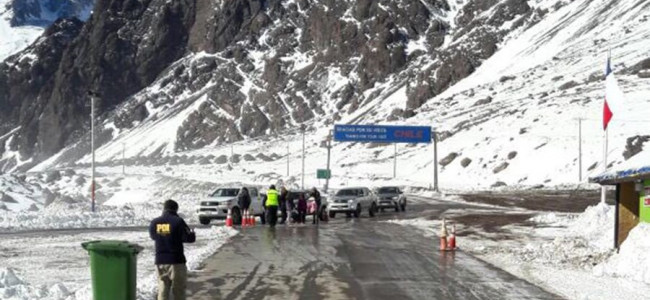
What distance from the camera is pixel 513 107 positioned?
121438 mm

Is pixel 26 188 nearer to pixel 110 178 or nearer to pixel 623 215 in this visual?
pixel 110 178

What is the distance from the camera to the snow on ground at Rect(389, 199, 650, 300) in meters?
14.7

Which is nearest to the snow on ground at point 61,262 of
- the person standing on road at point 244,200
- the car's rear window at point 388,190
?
the person standing on road at point 244,200

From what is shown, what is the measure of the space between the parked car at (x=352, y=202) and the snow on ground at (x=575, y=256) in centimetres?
1007

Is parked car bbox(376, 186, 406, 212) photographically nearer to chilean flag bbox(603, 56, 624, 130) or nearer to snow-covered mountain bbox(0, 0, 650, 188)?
chilean flag bbox(603, 56, 624, 130)

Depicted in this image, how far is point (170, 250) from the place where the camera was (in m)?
10.6

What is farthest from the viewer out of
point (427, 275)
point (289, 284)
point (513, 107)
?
point (513, 107)

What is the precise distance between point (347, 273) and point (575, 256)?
237 inches

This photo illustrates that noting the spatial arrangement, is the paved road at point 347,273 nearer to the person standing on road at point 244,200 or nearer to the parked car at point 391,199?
the person standing on road at point 244,200

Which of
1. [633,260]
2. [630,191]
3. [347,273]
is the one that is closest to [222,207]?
[347,273]

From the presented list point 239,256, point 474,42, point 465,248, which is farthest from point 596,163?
point 474,42

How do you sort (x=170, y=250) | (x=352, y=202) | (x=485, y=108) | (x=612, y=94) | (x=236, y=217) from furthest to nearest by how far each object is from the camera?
(x=485, y=108) → (x=352, y=202) → (x=236, y=217) → (x=612, y=94) → (x=170, y=250)

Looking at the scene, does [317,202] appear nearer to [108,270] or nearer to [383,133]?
[108,270]

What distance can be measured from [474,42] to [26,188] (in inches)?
4995
